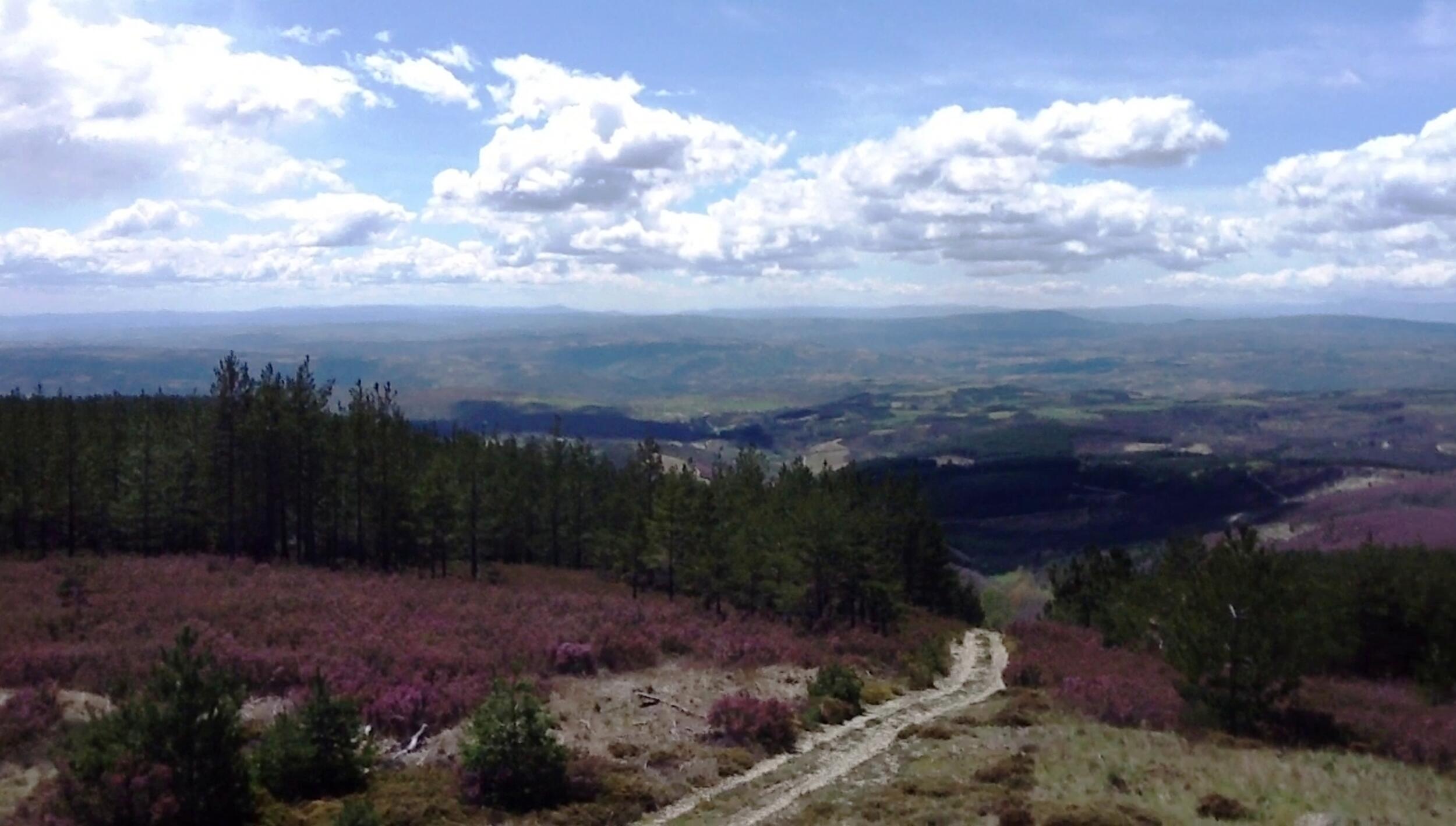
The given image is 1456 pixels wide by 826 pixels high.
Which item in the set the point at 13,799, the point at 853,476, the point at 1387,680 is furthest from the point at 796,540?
the point at 13,799

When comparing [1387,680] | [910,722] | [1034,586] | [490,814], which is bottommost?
[1034,586]

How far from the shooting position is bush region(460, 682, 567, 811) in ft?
65.3

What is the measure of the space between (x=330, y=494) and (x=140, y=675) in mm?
35319

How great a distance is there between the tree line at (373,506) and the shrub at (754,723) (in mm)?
21782

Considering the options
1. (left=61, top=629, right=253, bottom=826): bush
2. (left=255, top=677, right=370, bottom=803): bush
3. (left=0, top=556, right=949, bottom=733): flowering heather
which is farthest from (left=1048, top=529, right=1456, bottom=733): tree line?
(left=61, top=629, right=253, bottom=826): bush

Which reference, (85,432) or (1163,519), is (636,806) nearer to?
(85,432)

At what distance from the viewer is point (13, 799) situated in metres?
18.8

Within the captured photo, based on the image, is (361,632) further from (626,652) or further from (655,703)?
(655,703)

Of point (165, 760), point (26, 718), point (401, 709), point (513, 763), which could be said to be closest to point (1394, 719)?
point (513, 763)

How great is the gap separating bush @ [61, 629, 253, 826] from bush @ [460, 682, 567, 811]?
440 centimetres

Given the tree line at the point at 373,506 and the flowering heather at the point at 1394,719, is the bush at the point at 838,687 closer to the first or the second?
the flowering heather at the point at 1394,719

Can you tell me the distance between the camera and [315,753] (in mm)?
19656

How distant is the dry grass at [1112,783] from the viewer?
18344mm

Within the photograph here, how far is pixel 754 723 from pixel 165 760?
1361 centimetres
